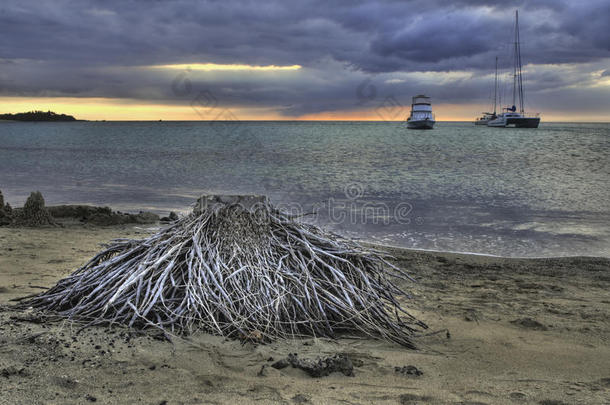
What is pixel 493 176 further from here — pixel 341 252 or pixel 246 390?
pixel 246 390

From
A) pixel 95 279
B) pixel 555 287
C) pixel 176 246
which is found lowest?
pixel 555 287

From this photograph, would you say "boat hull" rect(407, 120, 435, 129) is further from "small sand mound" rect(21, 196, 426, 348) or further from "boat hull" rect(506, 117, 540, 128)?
"small sand mound" rect(21, 196, 426, 348)

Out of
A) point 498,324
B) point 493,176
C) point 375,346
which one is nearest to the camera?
point 375,346

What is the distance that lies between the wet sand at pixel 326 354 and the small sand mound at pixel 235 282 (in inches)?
6.4

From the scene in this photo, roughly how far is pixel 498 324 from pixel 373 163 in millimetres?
26223

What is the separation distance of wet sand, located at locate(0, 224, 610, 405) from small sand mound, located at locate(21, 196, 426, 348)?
16 cm

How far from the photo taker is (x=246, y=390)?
305 cm

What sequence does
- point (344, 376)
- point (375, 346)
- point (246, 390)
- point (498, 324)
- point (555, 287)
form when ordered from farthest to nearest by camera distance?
point (555, 287) < point (498, 324) < point (375, 346) < point (344, 376) < point (246, 390)

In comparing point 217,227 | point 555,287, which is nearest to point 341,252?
point 217,227

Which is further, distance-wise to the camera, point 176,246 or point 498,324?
point 498,324

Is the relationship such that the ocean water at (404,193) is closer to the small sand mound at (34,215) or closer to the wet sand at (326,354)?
the wet sand at (326,354)

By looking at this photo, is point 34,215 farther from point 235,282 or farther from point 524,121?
point 524,121

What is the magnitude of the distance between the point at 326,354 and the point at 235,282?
3.02 ft

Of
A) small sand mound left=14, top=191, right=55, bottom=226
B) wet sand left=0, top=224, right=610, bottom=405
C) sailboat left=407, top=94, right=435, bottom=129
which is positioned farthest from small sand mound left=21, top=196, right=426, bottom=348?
sailboat left=407, top=94, right=435, bottom=129
